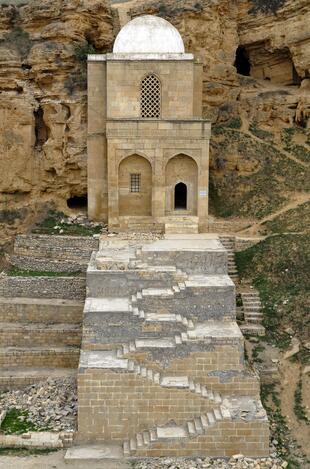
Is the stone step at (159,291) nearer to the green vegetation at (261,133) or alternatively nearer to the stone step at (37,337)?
the stone step at (37,337)

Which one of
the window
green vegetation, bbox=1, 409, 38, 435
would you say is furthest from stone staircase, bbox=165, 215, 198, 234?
green vegetation, bbox=1, 409, 38, 435

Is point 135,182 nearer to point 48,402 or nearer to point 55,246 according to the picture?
point 55,246

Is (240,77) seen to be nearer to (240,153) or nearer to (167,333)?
(240,153)

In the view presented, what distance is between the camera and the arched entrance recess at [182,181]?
26.7m

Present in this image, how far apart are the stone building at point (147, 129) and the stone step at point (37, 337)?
258 inches

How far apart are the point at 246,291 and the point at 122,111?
9475 mm

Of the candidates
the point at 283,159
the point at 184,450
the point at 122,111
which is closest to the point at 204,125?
the point at 122,111

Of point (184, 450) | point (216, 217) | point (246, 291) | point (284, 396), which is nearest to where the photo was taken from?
point (184, 450)

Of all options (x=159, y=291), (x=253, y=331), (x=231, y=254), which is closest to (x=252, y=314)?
(x=253, y=331)

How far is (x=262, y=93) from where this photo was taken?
3356 centimetres

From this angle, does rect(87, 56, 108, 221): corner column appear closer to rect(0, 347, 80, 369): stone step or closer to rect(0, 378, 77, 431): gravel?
rect(0, 347, 80, 369): stone step

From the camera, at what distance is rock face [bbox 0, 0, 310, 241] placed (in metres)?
27.7

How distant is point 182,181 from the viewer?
88.4 feet

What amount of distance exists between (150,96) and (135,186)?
3965 millimetres
